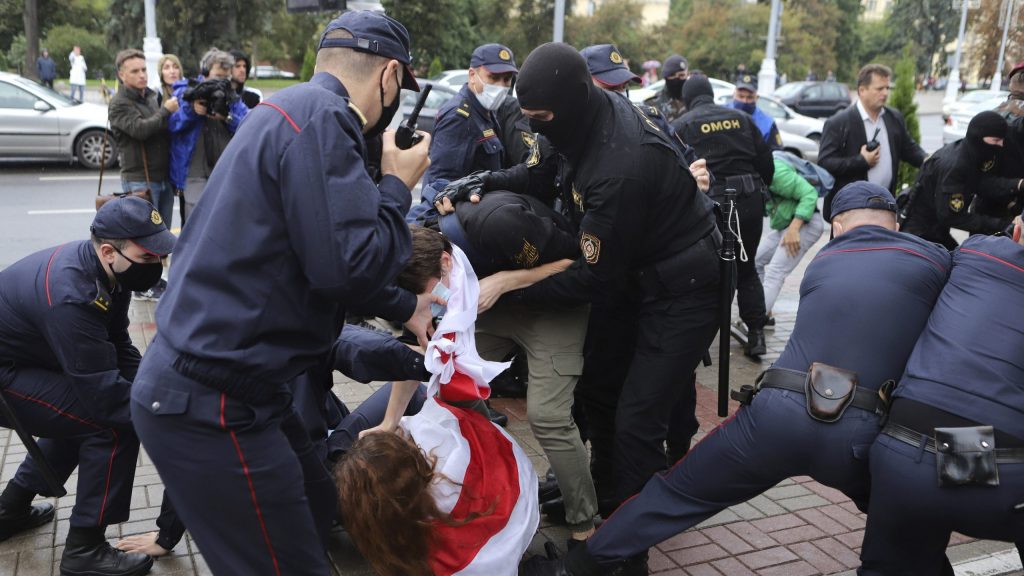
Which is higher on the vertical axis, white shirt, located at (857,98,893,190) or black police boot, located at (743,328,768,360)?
white shirt, located at (857,98,893,190)

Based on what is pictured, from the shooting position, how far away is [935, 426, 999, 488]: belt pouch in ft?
7.62

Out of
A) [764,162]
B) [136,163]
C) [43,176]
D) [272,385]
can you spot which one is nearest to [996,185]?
[764,162]

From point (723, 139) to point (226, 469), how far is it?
13.6ft

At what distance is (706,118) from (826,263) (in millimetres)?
2984

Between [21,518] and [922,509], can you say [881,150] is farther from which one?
[21,518]

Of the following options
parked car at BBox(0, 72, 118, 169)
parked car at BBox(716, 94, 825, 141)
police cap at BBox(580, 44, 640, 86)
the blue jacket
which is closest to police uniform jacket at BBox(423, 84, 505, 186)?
police cap at BBox(580, 44, 640, 86)

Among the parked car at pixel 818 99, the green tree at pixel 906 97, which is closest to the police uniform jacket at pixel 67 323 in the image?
the green tree at pixel 906 97

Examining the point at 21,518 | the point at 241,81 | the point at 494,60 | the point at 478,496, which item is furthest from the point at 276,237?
the point at 241,81

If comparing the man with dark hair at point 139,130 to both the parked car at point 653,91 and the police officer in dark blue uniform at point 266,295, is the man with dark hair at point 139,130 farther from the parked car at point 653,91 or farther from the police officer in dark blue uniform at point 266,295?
the parked car at point 653,91

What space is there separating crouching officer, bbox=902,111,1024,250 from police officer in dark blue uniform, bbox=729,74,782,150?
129 centimetres

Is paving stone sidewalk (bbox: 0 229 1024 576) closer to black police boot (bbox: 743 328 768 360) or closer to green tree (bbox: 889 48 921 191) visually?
black police boot (bbox: 743 328 768 360)

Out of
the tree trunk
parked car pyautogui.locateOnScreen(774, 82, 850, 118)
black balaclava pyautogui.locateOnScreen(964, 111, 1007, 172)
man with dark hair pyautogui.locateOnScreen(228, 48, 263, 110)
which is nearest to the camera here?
black balaclava pyautogui.locateOnScreen(964, 111, 1007, 172)

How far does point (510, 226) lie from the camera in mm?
3102

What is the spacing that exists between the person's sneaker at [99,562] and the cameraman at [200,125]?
12.9 feet
